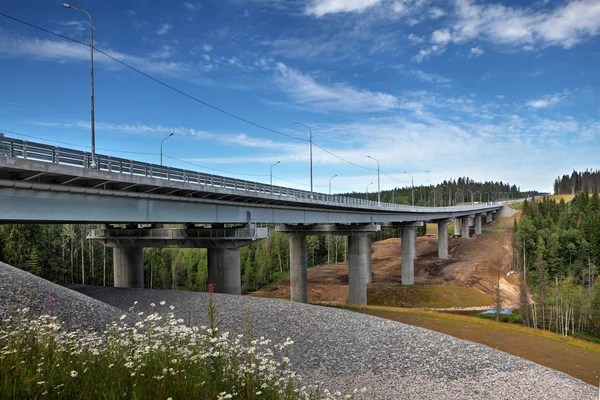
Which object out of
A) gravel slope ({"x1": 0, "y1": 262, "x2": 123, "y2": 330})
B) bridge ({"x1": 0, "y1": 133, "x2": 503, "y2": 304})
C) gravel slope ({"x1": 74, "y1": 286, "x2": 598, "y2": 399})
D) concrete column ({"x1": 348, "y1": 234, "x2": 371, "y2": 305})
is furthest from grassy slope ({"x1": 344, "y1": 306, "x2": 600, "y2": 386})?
gravel slope ({"x1": 0, "y1": 262, "x2": 123, "y2": 330})

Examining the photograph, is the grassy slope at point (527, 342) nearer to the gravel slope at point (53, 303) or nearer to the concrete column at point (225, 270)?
the concrete column at point (225, 270)

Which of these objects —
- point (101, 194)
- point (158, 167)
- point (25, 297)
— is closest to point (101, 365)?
point (25, 297)

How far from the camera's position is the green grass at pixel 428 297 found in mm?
52094

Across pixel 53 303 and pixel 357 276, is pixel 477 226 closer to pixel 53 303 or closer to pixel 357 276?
pixel 357 276

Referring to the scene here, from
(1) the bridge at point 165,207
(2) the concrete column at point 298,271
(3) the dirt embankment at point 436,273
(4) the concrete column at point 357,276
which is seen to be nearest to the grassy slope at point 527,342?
(4) the concrete column at point 357,276

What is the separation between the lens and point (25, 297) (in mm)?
16766

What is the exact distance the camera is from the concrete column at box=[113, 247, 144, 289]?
127 feet

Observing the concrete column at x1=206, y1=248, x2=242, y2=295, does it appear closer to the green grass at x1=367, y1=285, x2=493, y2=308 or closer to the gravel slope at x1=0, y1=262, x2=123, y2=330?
the gravel slope at x1=0, y1=262, x2=123, y2=330

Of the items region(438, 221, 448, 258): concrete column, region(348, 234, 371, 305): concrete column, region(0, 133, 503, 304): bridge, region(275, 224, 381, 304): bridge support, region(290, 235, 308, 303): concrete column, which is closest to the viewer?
region(0, 133, 503, 304): bridge

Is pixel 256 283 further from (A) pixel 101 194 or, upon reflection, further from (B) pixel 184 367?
Result: (B) pixel 184 367

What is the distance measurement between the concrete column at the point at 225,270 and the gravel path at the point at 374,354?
333 inches

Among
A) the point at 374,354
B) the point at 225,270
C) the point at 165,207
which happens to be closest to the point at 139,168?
the point at 165,207

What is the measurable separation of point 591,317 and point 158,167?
5037cm

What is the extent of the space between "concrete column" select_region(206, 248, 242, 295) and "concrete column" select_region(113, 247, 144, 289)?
10947 mm
